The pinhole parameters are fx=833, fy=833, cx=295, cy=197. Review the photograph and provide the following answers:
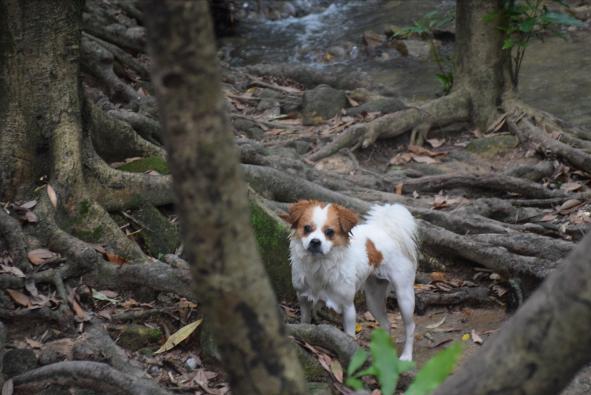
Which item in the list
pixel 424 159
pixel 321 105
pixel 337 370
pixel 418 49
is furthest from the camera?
pixel 418 49

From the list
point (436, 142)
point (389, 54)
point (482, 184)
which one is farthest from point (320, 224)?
point (389, 54)

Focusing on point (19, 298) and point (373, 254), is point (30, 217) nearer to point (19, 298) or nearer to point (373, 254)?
point (19, 298)

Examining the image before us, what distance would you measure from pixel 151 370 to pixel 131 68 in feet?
22.2

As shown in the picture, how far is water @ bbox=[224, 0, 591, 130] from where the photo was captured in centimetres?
1160

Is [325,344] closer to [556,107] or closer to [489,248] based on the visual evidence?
[489,248]

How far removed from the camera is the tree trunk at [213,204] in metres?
1.90

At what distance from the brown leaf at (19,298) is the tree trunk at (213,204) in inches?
121

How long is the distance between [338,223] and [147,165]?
69.1 inches

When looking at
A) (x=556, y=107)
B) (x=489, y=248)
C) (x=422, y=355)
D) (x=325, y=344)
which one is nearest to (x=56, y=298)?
(x=325, y=344)

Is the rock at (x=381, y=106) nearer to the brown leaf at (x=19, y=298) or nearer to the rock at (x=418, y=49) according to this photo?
the rock at (x=418, y=49)

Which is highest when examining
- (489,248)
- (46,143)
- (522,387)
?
(522,387)

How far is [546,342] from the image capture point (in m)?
1.99

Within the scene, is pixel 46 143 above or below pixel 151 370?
above

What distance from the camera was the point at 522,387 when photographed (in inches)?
80.2
